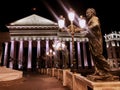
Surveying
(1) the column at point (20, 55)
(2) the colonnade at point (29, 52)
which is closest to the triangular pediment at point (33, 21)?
(2) the colonnade at point (29, 52)

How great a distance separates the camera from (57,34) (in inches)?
2371

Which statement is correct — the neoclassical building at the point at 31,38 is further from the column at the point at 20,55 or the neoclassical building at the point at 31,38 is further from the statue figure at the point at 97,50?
the statue figure at the point at 97,50

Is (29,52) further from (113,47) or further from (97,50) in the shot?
(97,50)

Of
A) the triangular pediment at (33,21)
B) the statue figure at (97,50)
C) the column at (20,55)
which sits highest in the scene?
the triangular pediment at (33,21)

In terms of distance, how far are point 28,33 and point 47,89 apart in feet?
166

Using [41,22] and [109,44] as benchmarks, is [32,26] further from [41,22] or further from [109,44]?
[109,44]

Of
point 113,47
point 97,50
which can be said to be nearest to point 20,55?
point 113,47

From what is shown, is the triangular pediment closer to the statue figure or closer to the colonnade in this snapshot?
the colonnade

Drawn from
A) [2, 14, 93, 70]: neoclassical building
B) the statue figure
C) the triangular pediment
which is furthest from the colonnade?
the statue figure

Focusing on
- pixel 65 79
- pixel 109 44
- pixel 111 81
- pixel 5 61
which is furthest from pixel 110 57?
pixel 111 81

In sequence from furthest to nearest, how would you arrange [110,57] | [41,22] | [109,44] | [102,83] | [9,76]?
[109,44]
[110,57]
[41,22]
[9,76]
[102,83]

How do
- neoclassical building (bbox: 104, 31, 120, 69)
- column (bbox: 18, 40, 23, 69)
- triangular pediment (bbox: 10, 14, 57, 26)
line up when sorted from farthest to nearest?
neoclassical building (bbox: 104, 31, 120, 69)
triangular pediment (bbox: 10, 14, 57, 26)
column (bbox: 18, 40, 23, 69)

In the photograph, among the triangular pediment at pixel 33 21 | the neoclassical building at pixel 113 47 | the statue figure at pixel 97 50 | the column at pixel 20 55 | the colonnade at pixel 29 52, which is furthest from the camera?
the neoclassical building at pixel 113 47

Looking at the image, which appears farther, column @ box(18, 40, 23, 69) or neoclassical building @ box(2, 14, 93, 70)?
neoclassical building @ box(2, 14, 93, 70)
